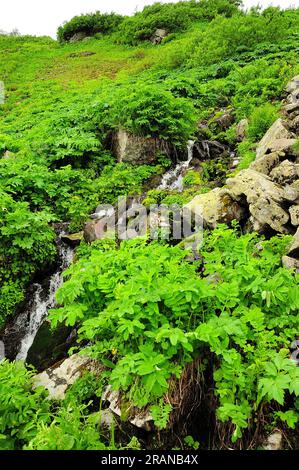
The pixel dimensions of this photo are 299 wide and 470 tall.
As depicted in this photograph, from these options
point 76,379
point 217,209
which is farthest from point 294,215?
point 76,379

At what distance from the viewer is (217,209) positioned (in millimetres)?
6859

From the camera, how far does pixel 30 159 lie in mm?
10508

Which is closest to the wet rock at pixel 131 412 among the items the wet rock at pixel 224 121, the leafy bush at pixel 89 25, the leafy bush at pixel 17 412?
the leafy bush at pixel 17 412

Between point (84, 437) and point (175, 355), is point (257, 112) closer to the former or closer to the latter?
point (175, 355)

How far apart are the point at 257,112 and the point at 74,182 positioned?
5.76 m

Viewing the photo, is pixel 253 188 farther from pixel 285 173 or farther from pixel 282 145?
pixel 282 145

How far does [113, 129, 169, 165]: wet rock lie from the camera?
11.0 m

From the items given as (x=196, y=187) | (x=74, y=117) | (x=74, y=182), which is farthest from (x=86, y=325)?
(x=74, y=117)

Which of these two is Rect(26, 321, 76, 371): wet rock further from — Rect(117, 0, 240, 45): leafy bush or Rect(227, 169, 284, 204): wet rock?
Rect(117, 0, 240, 45): leafy bush

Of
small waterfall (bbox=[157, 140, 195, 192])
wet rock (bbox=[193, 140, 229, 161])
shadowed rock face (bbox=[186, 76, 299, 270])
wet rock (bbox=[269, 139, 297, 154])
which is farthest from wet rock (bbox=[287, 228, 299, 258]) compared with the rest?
wet rock (bbox=[193, 140, 229, 161])

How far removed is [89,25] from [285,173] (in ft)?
118

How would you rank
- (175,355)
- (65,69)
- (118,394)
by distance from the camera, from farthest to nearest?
(65,69), (118,394), (175,355)

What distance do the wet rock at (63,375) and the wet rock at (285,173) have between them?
4960 millimetres

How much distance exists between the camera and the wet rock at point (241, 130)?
1102cm
